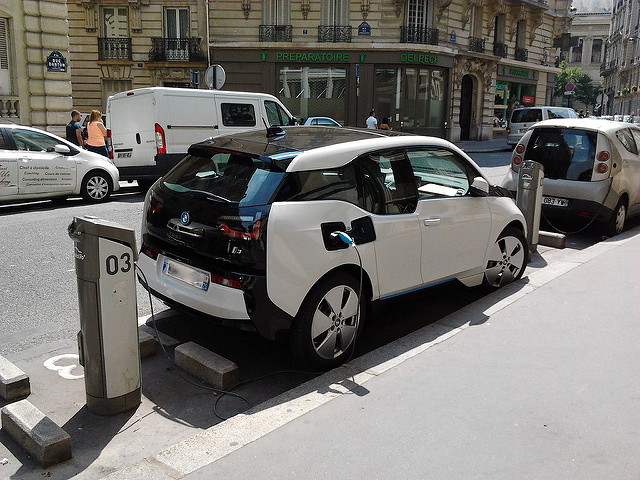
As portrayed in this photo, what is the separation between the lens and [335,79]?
3070cm

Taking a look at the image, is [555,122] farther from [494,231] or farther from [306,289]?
[306,289]

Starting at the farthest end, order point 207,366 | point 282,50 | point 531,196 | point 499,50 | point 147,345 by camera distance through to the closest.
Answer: point 499,50
point 282,50
point 531,196
point 147,345
point 207,366

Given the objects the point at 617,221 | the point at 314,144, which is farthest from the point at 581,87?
the point at 314,144

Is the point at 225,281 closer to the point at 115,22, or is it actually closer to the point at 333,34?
the point at 333,34

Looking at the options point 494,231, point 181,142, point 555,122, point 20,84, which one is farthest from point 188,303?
point 20,84

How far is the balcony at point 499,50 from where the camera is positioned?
3662cm

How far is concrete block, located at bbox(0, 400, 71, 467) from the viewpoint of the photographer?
3213 millimetres

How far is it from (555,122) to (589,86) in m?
82.8

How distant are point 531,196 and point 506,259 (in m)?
1.73

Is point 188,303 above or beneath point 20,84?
beneath

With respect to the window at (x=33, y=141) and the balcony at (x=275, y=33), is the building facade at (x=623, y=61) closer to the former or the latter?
the balcony at (x=275, y=33)

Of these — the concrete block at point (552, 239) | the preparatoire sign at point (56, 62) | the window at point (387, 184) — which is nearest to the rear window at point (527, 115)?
the preparatoire sign at point (56, 62)

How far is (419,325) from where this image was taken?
5.61 m

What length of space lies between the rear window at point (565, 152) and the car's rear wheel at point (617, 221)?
659mm
